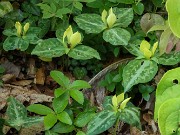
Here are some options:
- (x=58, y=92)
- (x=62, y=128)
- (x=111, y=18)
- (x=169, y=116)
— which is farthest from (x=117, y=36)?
(x=169, y=116)

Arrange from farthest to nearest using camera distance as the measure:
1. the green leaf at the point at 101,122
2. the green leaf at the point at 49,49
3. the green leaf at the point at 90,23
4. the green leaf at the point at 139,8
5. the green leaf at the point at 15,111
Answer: the green leaf at the point at 139,8, the green leaf at the point at 90,23, the green leaf at the point at 49,49, the green leaf at the point at 15,111, the green leaf at the point at 101,122

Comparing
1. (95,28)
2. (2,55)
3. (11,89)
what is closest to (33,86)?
(11,89)

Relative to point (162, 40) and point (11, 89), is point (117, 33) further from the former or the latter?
point (11, 89)

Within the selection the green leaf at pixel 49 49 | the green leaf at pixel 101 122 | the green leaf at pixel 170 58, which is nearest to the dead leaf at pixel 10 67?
the green leaf at pixel 49 49

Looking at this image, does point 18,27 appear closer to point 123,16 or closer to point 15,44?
point 15,44

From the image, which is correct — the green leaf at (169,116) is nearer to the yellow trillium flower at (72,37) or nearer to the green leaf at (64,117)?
the green leaf at (64,117)
